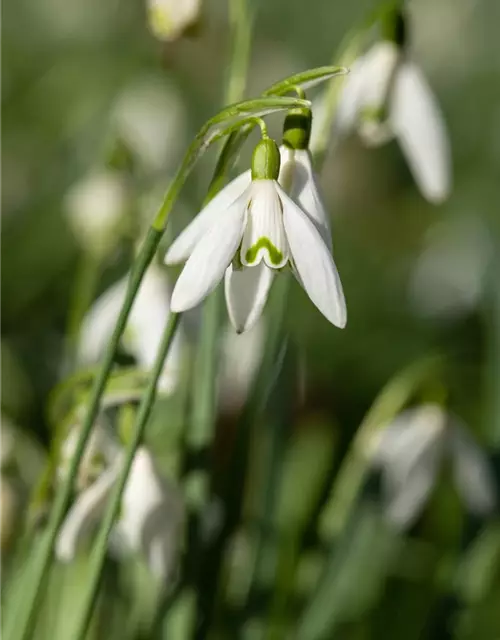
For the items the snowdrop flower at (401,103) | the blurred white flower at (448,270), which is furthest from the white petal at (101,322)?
the blurred white flower at (448,270)

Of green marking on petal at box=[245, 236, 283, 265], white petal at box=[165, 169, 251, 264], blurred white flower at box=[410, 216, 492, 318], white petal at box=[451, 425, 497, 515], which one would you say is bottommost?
blurred white flower at box=[410, 216, 492, 318]

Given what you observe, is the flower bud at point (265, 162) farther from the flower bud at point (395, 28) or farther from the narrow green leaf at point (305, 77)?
the flower bud at point (395, 28)

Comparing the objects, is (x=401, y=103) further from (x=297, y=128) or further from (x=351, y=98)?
(x=297, y=128)

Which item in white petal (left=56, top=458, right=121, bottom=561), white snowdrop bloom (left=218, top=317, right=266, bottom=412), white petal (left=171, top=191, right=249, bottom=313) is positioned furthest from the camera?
white snowdrop bloom (left=218, top=317, right=266, bottom=412)

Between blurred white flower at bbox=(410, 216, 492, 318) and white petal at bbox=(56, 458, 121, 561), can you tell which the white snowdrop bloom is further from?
blurred white flower at bbox=(410, 216, 492, 318)

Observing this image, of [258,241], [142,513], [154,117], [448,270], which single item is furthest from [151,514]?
[448,270]

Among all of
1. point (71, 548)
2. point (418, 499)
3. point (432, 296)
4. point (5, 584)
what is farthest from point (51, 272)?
point (71, 548)

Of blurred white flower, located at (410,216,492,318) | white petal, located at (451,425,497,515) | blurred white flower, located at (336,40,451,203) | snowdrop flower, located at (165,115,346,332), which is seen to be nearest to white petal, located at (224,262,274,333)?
snowdrop flower, located at (165,115,346,332)
